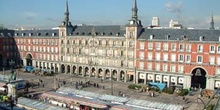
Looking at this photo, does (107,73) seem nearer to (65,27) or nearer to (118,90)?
(118,90)

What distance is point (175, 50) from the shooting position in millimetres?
79500

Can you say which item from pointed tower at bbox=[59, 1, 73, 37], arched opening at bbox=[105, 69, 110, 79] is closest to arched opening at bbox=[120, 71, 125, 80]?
arched opening at bbox=[105, 69, 110, 79]

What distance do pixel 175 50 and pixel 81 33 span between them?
125ft

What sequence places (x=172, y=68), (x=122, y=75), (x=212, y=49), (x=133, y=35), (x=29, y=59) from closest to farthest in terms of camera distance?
(x=212, y=49) < (x=172, y=68) < (x=133, y=35) < (x=122, y=75) < (x=29, y=59)

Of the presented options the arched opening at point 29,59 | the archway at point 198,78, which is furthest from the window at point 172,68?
the arched opening at point 29,59

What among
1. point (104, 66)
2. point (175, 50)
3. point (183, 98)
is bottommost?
point (183, 98)

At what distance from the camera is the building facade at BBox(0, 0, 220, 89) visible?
76.2m

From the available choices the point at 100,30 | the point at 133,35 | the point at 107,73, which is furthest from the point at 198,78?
the point at 100,30

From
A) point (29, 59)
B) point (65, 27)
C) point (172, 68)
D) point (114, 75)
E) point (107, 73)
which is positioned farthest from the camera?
point (29, 59)

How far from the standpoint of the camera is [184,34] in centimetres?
7962

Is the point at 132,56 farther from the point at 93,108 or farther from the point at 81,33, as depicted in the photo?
the point at 93,108

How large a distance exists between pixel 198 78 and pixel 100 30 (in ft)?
126

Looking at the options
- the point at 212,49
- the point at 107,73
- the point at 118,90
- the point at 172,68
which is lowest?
the point at 118,90

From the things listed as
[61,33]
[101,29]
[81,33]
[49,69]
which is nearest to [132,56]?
[101,29]
